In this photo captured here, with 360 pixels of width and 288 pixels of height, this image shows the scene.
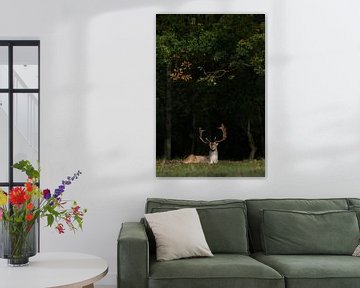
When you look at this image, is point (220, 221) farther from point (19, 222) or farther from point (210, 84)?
point (19, 222)

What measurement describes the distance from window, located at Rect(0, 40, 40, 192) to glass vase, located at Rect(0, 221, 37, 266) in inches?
62.5

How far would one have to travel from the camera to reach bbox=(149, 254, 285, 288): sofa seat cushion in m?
3.68

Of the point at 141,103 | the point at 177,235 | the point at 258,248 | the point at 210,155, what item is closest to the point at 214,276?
the point at 177,235

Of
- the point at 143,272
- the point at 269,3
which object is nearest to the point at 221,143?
the point at 269,3

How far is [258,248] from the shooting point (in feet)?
14.6

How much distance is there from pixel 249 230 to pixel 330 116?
1213 mm

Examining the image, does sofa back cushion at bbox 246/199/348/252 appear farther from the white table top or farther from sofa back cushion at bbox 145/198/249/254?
the white table top

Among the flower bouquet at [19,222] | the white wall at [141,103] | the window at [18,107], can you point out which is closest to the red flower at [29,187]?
the flower bouquet at [19,222]

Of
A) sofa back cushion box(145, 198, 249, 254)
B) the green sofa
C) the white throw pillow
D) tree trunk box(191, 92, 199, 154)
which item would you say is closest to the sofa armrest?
the green sofa

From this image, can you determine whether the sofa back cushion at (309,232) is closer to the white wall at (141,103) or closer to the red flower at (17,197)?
the white wall at (141,103)

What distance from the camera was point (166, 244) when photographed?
13.2 ft

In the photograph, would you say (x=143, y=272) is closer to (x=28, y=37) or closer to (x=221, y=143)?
(x=221, y=143)

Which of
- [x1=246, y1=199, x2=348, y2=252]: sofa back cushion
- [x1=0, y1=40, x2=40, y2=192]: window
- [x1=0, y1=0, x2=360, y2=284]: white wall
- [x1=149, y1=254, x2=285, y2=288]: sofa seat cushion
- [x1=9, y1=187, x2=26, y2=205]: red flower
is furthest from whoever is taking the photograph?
[x1=0, y1=40, x2=40, y2=192]: window

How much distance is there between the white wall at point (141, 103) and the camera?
4.79 metres
